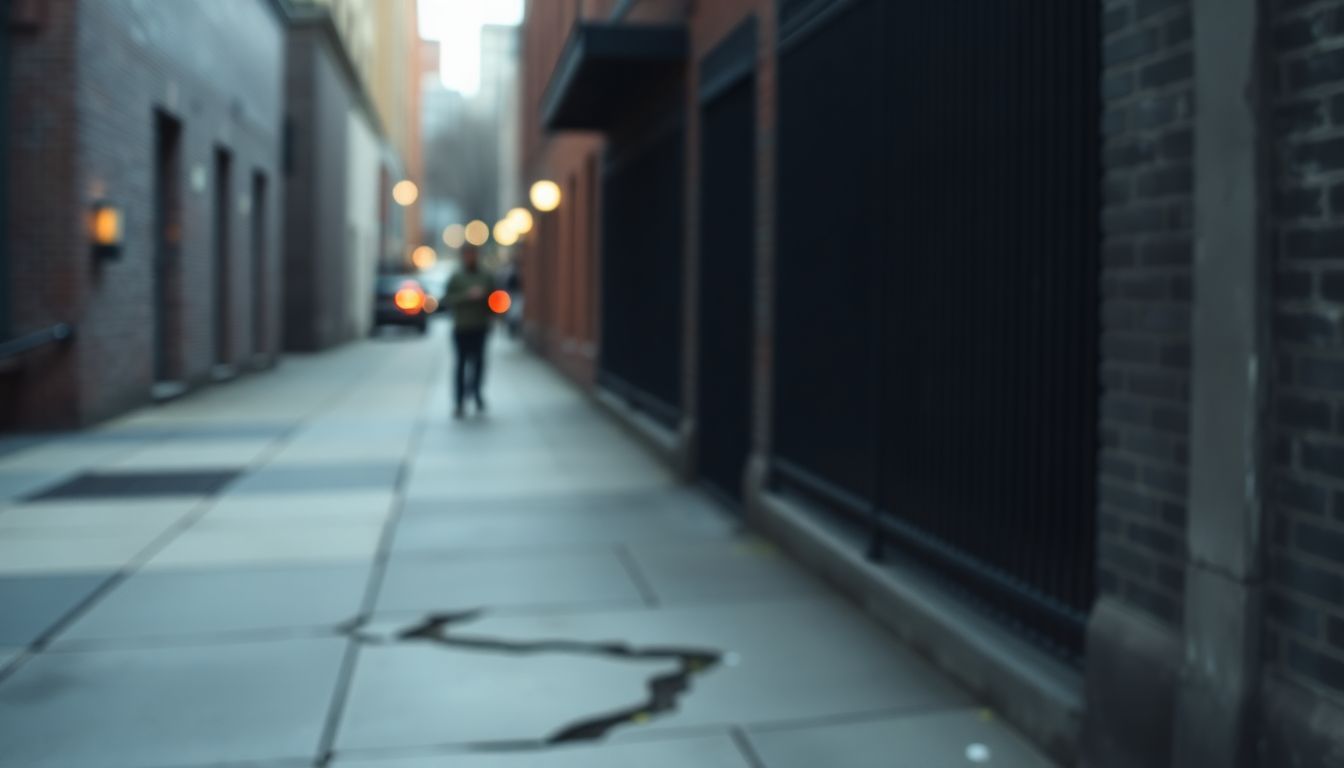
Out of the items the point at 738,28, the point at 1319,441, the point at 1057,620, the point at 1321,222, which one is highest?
the point at 738,28

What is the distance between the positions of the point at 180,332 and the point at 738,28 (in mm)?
10302

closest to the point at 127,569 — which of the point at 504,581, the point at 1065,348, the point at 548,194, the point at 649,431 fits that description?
the point at 504,581

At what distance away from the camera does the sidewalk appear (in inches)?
157

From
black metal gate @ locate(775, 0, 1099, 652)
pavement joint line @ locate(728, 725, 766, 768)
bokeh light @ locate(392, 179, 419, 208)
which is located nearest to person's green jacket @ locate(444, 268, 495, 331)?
black metal gate @ locate(775, 0, 1099, 652)

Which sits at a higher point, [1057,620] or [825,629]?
[1057,620]

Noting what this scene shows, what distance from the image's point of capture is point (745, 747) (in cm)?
395

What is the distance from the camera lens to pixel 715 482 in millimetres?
8750

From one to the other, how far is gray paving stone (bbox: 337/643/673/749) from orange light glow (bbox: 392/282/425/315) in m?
33.1

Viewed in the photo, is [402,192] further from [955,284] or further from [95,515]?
[955,284]

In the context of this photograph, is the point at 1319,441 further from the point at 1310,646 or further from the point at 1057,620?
the point at 1057,620

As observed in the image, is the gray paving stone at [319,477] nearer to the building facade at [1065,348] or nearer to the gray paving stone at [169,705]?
the building facade at [1065,348]

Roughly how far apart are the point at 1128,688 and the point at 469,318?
11226 mm

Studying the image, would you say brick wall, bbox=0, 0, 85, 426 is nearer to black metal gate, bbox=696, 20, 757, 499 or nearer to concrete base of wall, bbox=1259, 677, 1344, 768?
black metal gate, bbox=696, 20, 757, 499

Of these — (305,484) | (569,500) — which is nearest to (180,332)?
(305,484)
